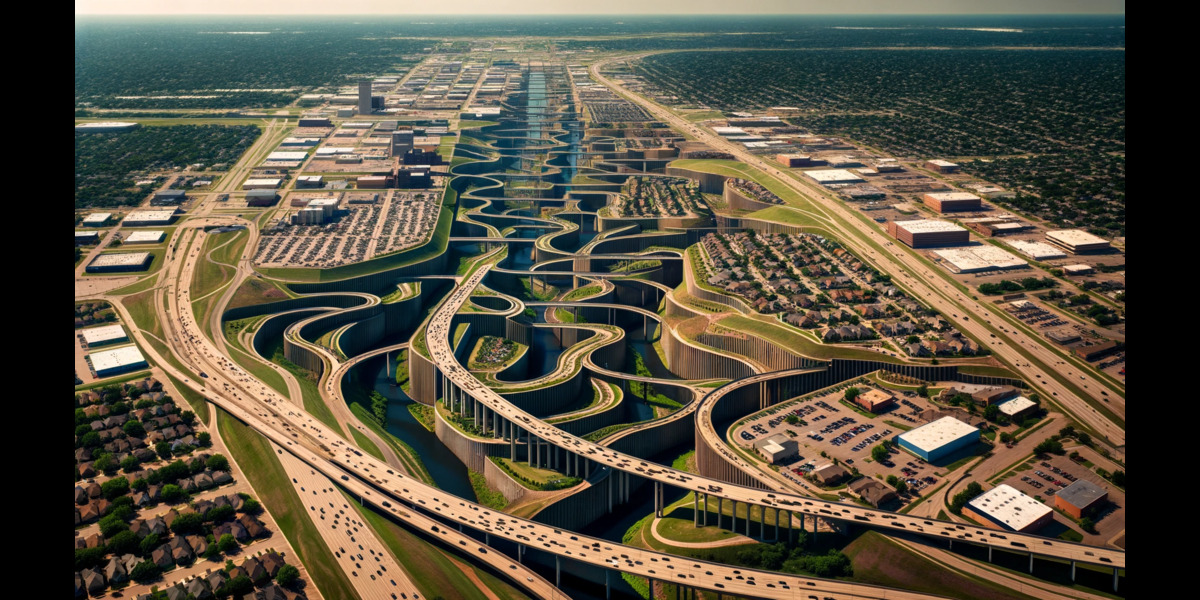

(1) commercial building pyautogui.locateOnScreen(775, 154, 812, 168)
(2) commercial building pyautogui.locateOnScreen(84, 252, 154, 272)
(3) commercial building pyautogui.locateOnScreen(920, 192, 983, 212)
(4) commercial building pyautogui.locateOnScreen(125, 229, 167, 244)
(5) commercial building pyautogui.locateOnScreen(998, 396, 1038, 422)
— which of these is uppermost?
(1) commercial building pyautogui.locateOnScreen(775, 154, 812, 168)

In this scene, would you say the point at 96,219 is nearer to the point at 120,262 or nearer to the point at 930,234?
the point at 120,262

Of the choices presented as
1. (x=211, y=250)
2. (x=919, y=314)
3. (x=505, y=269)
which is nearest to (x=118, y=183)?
(x=211, y=250)

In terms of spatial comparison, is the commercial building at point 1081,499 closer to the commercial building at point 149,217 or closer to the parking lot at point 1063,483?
the parking lot at point 1063,483

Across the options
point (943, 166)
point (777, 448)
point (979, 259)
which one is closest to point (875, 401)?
point (777, 448)

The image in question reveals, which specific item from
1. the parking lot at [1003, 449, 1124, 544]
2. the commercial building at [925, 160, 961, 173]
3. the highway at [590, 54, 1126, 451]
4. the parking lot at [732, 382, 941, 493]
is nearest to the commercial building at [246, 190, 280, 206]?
the highway at [590, 54, 1126, 451]

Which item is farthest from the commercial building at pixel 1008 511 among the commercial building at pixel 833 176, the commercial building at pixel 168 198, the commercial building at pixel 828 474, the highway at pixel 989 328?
the commercial building at pixel 168 198

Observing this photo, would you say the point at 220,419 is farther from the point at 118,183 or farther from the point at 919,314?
the point at 118,183

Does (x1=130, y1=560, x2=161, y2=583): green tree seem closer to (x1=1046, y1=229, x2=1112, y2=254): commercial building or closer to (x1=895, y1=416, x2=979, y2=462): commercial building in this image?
(x1=895, y1=416, x2=979, y2=462): commercial building

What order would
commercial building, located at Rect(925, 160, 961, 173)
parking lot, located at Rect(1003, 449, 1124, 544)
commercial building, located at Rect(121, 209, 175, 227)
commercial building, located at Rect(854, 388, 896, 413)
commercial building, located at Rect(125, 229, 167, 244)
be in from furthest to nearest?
commercial building, located at Rect(925, 160, 961, 173), commercial building, located at Rect(121, 209, 175, 227), commercial building, located at Rect(125, 229, 167, 244), commercial building, located at Rect(854, 388, 896, 413), parking lot, located at Rect(1003, 449, 1124, 544)
